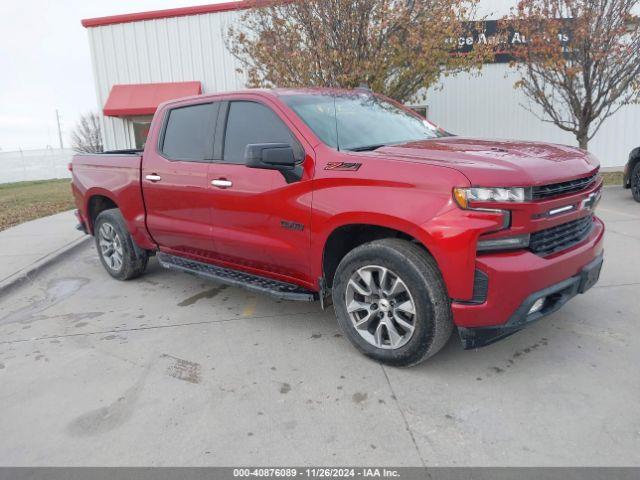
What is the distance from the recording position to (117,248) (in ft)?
18.1

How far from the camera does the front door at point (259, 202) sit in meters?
3.52

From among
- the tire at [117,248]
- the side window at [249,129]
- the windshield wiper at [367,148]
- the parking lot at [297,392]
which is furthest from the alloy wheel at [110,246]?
the windshield wiper at [367,148]

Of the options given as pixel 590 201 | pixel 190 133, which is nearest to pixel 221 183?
pixel 190 133

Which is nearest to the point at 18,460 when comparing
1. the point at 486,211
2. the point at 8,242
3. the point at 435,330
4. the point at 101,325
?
the point at 101,325

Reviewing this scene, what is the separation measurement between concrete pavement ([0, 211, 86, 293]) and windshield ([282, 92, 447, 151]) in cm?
414

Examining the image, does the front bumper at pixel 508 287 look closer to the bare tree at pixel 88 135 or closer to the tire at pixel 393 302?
the tire at pixel 393 302

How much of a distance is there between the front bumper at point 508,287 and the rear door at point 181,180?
2355mm

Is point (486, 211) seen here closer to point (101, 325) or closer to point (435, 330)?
point (435, 330)

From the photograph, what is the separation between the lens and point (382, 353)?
129 inches

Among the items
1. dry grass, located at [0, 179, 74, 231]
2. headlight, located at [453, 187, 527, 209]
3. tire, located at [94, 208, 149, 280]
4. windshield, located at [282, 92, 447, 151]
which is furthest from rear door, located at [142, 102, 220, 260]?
dry grass, located at [0, 179, 74, 231]

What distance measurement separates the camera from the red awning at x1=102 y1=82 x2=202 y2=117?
15.1 m

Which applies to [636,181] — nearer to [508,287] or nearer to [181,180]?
[508,287]

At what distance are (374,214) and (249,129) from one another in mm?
1480

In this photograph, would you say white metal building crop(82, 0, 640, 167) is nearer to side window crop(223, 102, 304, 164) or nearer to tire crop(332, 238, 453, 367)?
side window crop(223, 102, 304, 164)
